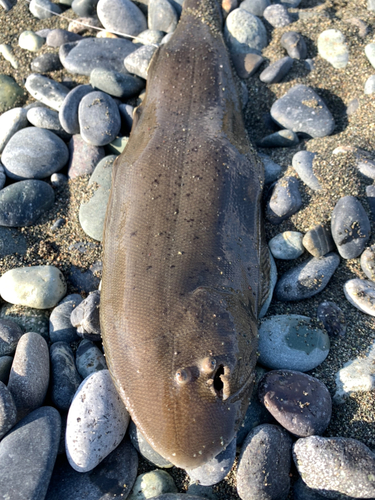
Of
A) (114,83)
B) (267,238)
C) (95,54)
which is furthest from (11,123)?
(267,238)

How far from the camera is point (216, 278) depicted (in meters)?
3.37

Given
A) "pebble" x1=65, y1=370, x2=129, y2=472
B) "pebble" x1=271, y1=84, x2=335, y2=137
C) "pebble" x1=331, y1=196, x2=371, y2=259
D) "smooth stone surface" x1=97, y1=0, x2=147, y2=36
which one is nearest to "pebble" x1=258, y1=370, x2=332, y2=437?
"pebble" x1=65, y1=370, x2=129, y2=472

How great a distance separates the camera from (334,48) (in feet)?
16.9

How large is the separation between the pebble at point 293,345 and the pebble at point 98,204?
6.39ft

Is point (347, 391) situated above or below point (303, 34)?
below

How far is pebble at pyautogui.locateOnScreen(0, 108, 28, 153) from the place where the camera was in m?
4.75

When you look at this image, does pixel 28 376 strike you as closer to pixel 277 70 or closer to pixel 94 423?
pixel 94 423

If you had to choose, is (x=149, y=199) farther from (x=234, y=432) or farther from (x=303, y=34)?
(x=303, y=34)

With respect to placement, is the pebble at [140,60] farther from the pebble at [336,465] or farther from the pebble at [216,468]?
the pebble at [336,465]

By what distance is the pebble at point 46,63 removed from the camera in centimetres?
539

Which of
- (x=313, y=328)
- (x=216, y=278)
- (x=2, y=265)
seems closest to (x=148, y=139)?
(x=216, y=278)

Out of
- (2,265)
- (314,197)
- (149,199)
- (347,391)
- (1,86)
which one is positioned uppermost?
(1,86)

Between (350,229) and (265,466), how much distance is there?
217 cm

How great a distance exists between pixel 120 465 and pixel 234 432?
94cm
